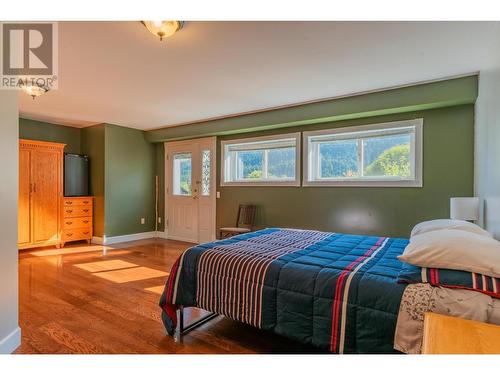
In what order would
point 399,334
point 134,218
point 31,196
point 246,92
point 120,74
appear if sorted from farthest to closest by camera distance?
point 134,218 → point 31,196 → point 246,92 → point 120,74 → point 399,334

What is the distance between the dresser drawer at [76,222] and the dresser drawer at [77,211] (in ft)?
0.19

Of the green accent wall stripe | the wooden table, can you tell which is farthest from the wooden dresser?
the wooden table

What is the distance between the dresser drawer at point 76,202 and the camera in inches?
206

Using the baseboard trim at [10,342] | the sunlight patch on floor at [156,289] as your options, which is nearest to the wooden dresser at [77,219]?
the sunlight patch on floor at [156,289]

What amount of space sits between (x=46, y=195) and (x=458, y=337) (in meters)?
5.82

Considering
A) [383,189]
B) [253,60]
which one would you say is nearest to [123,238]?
[253,60]

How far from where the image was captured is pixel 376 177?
395 centimetres

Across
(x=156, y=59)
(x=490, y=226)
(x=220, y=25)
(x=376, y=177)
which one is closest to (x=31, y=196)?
(x=156, y=59)

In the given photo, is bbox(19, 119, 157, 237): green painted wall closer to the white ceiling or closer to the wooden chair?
the white ceiling

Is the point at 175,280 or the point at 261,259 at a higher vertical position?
the point at 261,259

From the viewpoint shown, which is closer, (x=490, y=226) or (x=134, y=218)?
(x=490, y=226)

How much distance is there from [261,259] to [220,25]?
5.73 ft
